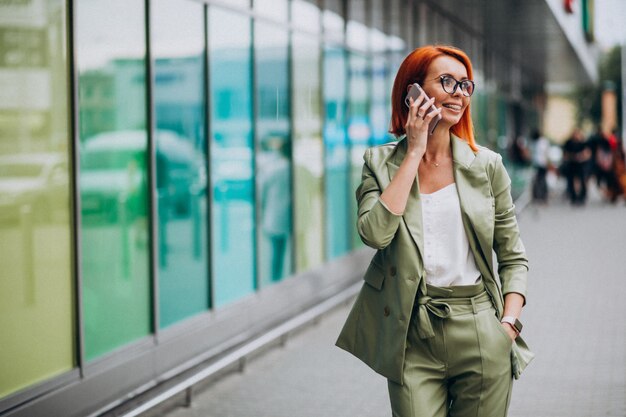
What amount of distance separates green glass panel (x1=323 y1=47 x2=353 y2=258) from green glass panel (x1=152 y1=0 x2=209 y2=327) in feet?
11.8

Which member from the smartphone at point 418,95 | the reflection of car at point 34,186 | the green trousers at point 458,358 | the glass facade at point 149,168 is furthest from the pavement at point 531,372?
the smartphone at point 418,95

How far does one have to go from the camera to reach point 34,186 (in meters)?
5.46

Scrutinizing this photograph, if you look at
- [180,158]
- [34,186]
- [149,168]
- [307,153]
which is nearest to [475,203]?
[34,186]

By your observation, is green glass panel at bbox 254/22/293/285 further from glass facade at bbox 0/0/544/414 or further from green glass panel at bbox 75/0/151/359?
green glass panel at bbox 75/0/151/359

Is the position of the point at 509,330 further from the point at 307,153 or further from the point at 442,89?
the point at 307,153

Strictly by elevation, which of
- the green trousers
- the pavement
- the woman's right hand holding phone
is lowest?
the pavement

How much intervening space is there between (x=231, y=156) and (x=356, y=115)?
4.40 meters

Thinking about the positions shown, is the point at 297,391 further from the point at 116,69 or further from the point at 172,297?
the point at 116,69

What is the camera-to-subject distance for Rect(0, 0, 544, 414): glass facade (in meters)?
5.43

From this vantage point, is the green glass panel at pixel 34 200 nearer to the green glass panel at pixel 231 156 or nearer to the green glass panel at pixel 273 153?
the green glass panel at pixel 231 156

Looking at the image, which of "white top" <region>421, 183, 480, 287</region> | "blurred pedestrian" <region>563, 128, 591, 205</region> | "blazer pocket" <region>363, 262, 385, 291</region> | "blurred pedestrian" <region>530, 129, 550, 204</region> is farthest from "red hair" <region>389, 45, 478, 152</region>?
"blurred pedestrian" <region>563, 128, 591, 205</region>

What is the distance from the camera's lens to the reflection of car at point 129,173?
6.07 metres

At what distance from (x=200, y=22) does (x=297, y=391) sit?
2.78 meters

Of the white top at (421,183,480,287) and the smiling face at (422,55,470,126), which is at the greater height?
the smiling face at (422,55,470,126)
